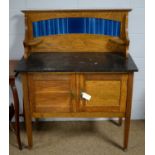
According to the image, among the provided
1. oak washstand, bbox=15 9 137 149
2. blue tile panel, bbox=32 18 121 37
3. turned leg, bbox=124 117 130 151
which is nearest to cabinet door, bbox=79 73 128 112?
oak washstand, bbox=15 9 137 149

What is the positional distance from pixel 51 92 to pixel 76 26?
2.05 ft

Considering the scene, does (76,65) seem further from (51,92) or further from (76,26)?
(76,26)

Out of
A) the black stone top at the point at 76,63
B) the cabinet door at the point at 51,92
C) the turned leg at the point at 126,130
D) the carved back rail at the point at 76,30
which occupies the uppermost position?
the carved back rail at the point at 76,30

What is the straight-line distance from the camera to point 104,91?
5.72ft

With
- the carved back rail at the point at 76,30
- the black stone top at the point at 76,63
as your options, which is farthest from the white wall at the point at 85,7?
the black stone top at the point at 76,63

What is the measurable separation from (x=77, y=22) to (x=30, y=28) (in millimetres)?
395

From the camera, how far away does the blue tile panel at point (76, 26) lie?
1994 millimetres

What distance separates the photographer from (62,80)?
171 centimetres

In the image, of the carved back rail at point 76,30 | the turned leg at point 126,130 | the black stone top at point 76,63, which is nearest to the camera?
the black stone top at point 76,63

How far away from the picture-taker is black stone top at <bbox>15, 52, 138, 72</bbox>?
1.66 meters

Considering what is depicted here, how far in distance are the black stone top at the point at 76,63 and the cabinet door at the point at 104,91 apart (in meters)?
0.06

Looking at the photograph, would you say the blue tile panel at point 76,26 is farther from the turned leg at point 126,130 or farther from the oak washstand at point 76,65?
the turned leg at point 126,130
